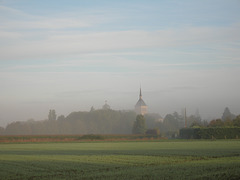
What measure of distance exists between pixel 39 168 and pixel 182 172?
8614mm

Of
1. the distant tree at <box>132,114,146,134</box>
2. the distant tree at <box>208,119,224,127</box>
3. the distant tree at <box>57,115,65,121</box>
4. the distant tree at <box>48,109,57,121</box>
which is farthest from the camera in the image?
the distant tree at <box>48,109,57,121</box>

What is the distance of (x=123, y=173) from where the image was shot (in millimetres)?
20391

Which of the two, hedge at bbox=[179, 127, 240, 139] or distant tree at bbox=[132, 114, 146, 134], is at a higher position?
distant tree at bbox=[132, 114, 146, 134]

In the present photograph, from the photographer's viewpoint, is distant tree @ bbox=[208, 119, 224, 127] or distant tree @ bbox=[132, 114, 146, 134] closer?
distant tree @ bbox=[208, 119, 224, 127]

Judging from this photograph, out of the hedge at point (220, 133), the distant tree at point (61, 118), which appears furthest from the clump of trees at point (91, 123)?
the hedge at point (220, 133)

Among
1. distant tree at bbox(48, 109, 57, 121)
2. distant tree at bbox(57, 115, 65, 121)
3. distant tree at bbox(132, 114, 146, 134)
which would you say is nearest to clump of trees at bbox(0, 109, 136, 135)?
distant tree at bbox(57, 115, 65, 121)

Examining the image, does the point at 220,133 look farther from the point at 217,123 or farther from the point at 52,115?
the point at 52,115

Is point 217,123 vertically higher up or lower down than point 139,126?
higher up

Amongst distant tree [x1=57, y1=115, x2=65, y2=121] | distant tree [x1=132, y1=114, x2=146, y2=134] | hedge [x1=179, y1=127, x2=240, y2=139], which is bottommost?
hedge [x1=179, y1=127, x2=240, y2=139]

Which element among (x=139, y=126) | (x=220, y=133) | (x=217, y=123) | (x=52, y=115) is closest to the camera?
(x=220, y=133)

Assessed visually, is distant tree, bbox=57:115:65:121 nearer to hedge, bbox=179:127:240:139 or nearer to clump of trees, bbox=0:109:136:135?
clump of trees, bbox=0:109:136:135

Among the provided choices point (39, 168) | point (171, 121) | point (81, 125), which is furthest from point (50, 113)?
point (39, 168)

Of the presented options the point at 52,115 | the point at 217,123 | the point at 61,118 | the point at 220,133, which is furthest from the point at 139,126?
the point at 52,115

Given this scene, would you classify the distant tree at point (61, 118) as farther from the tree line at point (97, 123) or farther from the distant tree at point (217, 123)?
the distant tree at point (217, 123)
